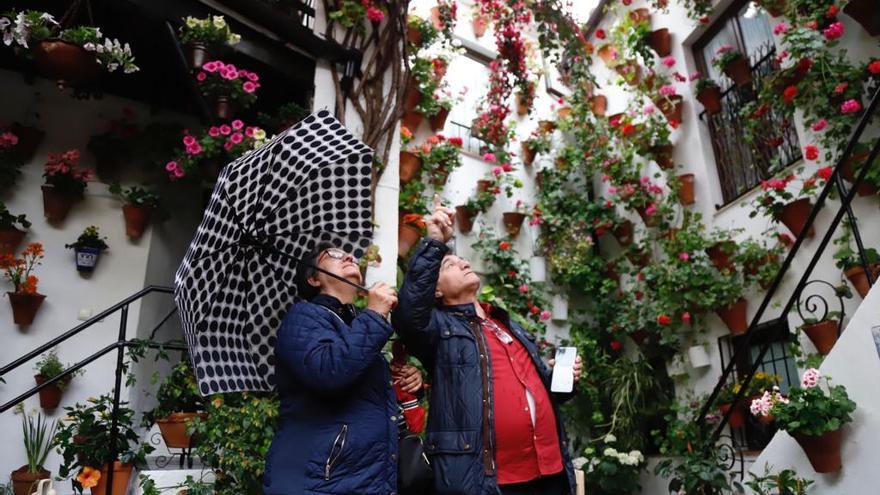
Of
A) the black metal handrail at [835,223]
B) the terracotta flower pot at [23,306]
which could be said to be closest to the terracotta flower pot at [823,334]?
the black metal handrail at [835,223]

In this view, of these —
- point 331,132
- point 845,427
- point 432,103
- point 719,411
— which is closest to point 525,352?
point 331,132

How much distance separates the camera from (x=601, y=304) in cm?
703

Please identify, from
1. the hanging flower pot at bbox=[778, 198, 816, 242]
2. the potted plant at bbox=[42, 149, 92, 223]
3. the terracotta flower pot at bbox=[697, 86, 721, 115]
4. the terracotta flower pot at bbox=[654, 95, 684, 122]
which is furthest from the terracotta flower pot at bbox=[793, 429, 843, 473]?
the potted plant at bbox=[42, 149, 92, 223]

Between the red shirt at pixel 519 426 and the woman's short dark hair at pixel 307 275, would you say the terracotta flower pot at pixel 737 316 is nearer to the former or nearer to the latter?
the red shirt at pixel 519 426

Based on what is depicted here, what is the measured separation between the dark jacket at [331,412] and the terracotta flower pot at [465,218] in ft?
15.3

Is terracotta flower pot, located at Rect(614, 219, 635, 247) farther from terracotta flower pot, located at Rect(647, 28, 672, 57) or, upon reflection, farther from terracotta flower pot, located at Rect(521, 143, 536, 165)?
terracotta flower pot, located at Rect(647, 28, 672, 57)

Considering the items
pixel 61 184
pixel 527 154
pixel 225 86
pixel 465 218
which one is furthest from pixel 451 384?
pixel 527 154

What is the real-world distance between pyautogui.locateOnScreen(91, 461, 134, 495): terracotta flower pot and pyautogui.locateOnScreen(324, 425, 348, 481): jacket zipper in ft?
8.14

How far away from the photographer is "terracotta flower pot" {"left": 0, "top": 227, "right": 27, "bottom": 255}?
5.02 meters

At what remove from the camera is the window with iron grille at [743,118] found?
5.60 m

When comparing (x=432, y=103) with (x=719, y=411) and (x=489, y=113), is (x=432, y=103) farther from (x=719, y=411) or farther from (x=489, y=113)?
(x=719, y=411)

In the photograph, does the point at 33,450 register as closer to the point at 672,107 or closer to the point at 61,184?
the point at 61,184

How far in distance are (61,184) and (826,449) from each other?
6082 millimetres

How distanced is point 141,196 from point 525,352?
4.26 metres
